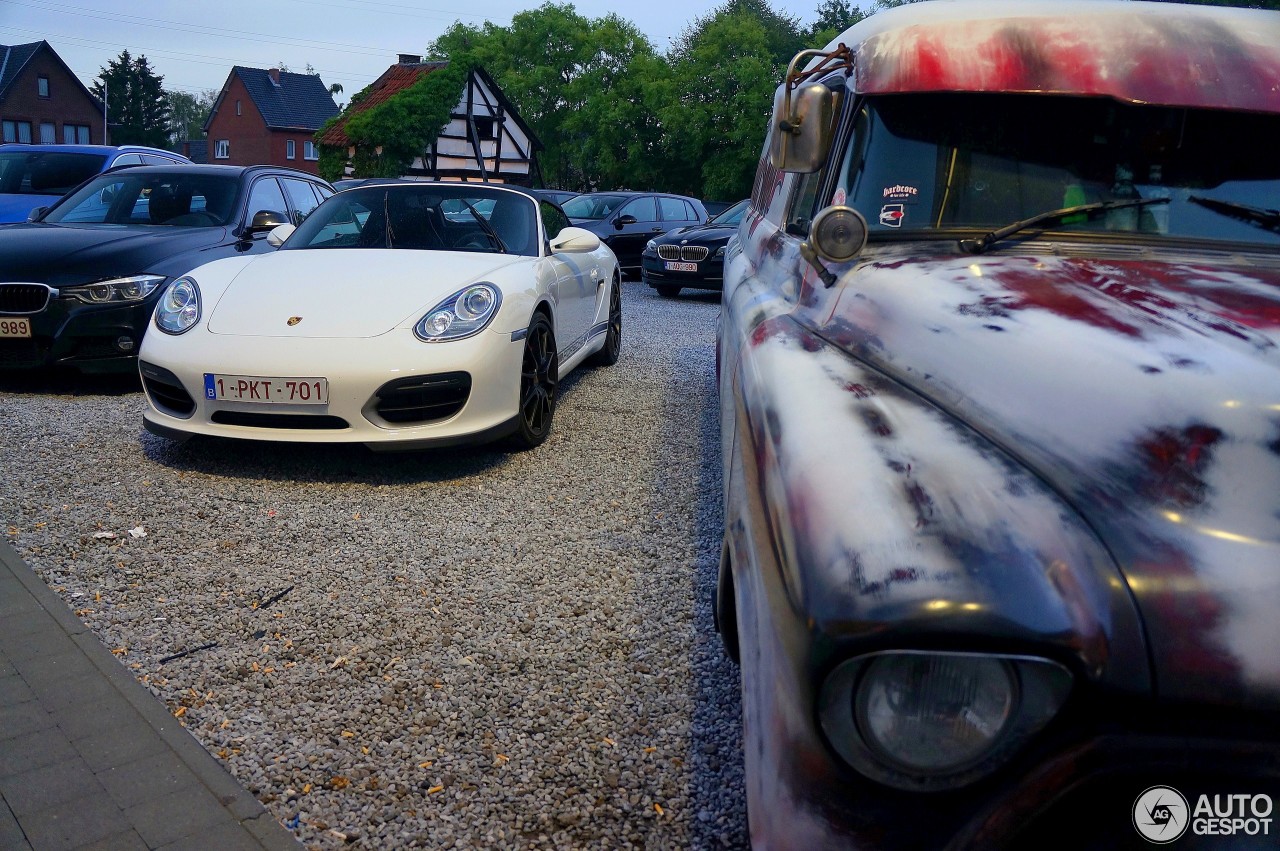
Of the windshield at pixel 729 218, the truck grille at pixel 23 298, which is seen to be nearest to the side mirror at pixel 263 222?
the truck grille at pixel 23 298

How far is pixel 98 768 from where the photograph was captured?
2346 millimetres

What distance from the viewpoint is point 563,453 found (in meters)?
5.28

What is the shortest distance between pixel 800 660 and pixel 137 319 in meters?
5.93

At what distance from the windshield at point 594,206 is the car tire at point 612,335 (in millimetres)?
8321

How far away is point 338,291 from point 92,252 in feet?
8.41

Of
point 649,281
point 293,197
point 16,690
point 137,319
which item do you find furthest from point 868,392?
point 649,281

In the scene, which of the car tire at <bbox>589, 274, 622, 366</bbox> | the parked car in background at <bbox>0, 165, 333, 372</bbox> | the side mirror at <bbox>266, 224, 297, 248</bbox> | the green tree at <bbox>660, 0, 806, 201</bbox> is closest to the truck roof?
the side mirror at <bbox>266, 224, 297, 248</bbox>

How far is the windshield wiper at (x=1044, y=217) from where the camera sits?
248cm

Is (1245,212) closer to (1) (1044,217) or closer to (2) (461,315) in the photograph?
(1) (1044,217)

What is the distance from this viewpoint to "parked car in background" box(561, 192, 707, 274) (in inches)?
613

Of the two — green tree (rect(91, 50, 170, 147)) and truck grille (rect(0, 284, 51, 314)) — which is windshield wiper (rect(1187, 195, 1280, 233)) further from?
green tree (rect(91, 50, 170, 147))

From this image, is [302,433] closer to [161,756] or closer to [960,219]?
[161,756]

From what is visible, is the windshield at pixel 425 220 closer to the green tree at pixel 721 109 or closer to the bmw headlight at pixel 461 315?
the bmw headlight at pixel 461 315

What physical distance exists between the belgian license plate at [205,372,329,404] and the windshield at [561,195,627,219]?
11.9 m
